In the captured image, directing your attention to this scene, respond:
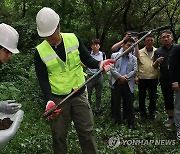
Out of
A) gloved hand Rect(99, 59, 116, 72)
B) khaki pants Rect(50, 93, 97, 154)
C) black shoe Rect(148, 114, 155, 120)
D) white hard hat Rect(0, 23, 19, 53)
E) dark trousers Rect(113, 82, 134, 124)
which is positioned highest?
white hard hat Rect(0, 23, 19, 53)

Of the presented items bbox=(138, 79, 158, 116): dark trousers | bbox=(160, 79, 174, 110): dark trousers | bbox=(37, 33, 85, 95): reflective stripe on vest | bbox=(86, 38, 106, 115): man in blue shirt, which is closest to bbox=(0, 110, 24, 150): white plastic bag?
bbox=(37, 33, 85, 95): reflective stripe on vest

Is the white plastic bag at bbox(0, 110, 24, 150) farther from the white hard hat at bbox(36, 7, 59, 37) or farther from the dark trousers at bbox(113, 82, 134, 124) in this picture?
the dark trousers at bbox(113, 82, 134, 124)

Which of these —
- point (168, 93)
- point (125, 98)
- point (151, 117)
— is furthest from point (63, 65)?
point (151, 117)

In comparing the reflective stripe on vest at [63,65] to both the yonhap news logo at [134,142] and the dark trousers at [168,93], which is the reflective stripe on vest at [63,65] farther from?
the dark trousers at [168,93]

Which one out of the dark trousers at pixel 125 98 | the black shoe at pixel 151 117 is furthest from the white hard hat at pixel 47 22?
the black shoe at pixel 151 117

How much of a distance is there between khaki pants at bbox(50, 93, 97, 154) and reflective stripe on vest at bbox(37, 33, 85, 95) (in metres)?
0.16

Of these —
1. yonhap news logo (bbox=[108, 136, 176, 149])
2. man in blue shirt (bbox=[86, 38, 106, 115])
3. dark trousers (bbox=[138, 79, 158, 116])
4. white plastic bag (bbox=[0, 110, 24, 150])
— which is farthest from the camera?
man in blue shirt (bbox=[86, 38, 106, 115])

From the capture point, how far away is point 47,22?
398 centimetres

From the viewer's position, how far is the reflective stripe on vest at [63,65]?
4117 millimetres

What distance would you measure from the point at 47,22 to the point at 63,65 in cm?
56

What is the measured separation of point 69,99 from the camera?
427cm

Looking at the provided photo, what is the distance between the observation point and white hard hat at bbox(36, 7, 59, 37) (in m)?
3.97

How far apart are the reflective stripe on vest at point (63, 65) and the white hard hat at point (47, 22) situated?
21cm

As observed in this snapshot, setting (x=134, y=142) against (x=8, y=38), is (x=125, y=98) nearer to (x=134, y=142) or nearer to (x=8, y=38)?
(x=134, y=142)
